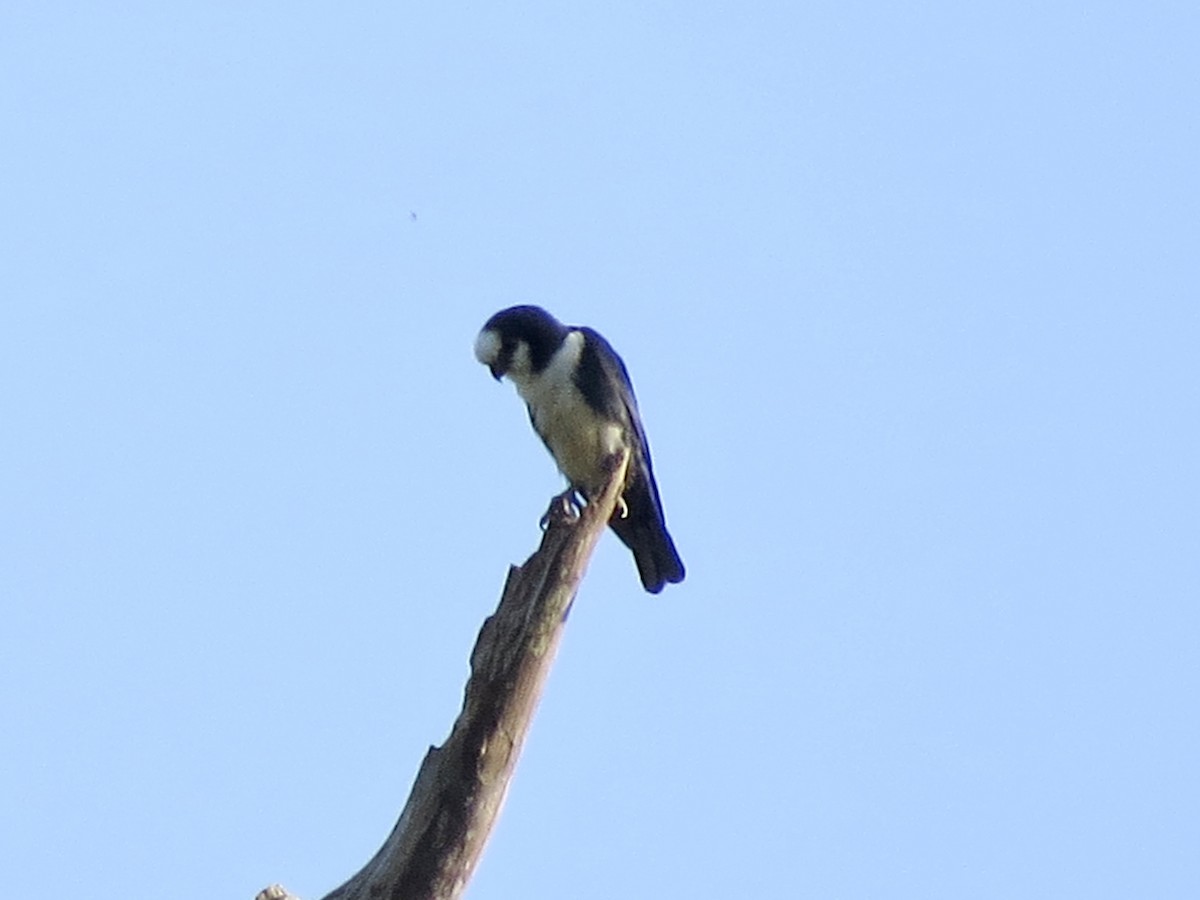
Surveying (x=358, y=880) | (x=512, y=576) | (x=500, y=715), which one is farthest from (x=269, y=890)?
(x=512, y=576)

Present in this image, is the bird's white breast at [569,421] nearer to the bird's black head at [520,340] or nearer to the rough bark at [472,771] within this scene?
the bird's black head at [520,340]

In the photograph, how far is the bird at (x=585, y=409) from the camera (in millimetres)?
7418

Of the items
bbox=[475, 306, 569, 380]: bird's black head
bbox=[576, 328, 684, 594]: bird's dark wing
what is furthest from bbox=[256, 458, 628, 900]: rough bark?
bbox=[475, 306, 569, 380]: bird's black head

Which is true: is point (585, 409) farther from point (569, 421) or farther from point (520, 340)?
point (520, 340)

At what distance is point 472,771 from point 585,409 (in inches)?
109

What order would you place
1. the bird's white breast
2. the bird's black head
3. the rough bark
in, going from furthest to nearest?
the bird's black head → the bird's white breast → the rough bark

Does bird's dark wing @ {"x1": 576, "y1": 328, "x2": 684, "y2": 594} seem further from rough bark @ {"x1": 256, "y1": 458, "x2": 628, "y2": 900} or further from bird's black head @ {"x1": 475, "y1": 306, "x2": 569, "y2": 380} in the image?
rough bark @ {"x1": 256, "y1": 458, "x2": 628, "y2": 900}

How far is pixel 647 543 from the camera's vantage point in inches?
299

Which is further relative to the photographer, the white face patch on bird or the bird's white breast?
the white face patch on bird

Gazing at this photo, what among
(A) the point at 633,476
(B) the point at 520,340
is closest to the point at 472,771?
(A) the point at 633,476

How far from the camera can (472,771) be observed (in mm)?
4816

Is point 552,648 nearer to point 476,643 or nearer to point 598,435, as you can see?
point 476,643

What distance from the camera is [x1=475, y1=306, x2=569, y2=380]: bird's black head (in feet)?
24.9

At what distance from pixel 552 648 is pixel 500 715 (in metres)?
0.22
